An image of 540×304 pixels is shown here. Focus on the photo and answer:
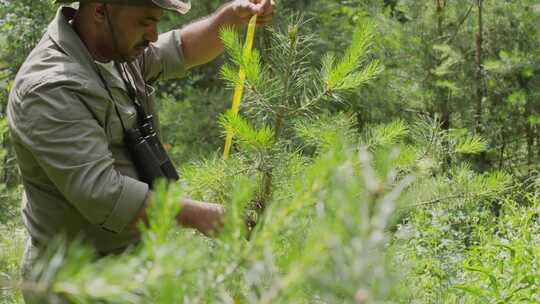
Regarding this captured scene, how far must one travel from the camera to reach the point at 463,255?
10.3 ft

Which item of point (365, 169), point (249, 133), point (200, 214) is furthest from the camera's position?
point (200, 214)

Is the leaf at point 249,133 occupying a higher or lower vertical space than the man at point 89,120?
higher

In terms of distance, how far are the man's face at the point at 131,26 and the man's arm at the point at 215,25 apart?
1.39 feet

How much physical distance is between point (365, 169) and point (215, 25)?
7.51 feet

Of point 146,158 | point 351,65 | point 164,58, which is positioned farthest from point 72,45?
point 351,65

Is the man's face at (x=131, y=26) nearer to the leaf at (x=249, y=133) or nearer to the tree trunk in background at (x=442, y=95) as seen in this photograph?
the leaf at (x=249, y=133)

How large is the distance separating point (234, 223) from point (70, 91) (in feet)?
4.67

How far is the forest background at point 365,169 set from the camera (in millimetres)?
604

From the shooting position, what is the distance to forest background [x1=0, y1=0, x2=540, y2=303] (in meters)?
0.60

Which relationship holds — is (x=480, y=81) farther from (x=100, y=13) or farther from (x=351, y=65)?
(x=351, y=65)

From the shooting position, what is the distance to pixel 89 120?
199 centimetres

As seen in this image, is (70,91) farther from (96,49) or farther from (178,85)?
(178,85)

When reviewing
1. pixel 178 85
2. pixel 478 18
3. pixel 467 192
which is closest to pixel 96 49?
pixel 467 192

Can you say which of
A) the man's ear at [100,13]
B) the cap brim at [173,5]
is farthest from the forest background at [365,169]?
the man's ear at [100,13]
